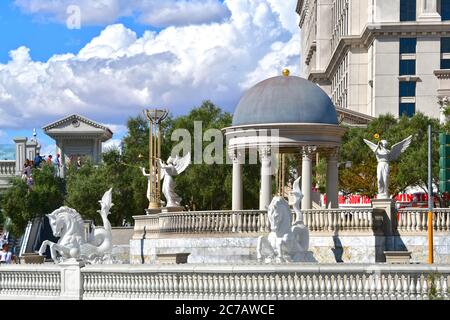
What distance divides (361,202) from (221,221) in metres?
40.5

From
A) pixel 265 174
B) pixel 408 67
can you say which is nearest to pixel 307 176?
pixel 265 174

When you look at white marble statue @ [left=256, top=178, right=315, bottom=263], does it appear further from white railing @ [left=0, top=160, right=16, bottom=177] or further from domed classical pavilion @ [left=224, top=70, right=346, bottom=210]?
white railing @ [left=0, top=160, right=16, bottom=177]

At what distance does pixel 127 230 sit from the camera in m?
56.3

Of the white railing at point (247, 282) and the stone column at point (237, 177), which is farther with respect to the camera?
the stone column at point (237, 177)

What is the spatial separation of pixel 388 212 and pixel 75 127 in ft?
312

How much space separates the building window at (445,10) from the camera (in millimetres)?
104375

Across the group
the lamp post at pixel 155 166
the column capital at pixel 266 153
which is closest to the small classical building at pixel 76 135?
the lamp post at pixel 155 166

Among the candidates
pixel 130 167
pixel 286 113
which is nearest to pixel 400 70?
pixel 130 167

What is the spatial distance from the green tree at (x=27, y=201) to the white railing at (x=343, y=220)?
144 ft

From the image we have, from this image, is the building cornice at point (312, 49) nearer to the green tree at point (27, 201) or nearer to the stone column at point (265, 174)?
the green tree at point (27, 201)

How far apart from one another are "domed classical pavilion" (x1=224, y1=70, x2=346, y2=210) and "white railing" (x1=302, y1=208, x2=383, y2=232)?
3.81 m

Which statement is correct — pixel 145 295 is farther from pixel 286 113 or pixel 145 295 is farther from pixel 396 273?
pixel 286 113

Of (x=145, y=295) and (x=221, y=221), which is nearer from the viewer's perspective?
(x=145, y=295)

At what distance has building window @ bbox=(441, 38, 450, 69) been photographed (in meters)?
104
